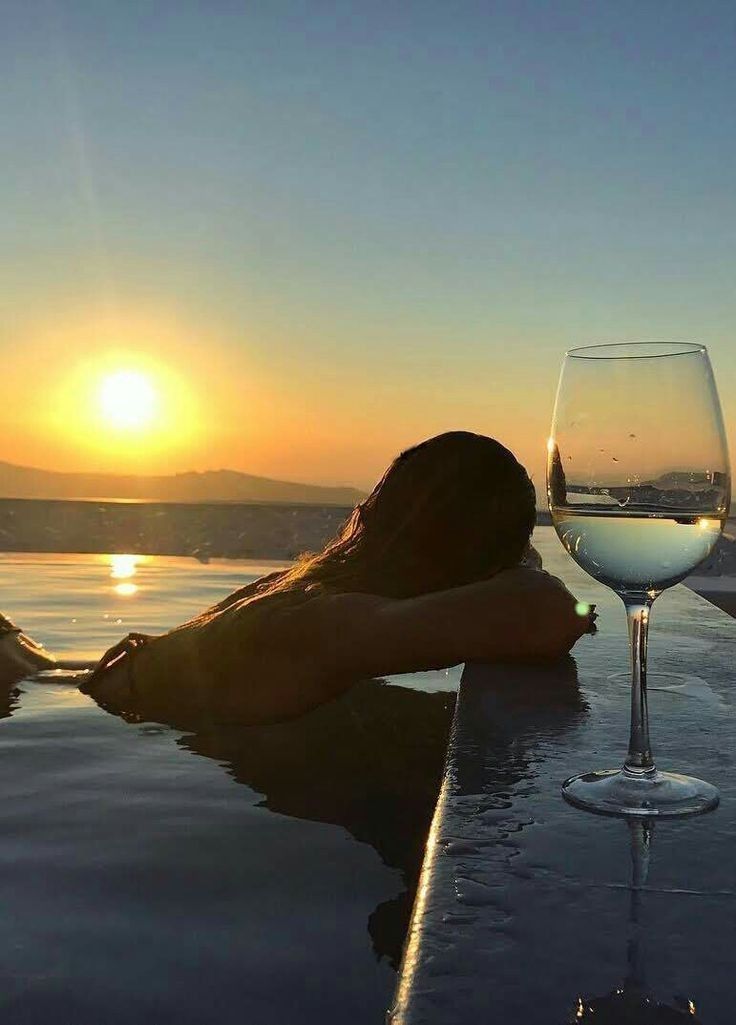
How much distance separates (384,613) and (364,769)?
30cm

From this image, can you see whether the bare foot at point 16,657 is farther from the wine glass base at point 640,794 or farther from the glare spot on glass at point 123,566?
the glare spot on glass at point 123,566

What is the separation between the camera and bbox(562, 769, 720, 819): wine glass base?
3.35ft

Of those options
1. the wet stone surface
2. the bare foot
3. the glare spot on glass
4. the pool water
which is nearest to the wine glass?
the wet stone surface

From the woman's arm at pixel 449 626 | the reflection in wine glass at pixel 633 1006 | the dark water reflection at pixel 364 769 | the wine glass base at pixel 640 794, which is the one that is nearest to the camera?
the reflection in wine glass at pixel 633 1006

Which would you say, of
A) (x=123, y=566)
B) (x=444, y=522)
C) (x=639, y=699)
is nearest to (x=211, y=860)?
(x=639, y=699)

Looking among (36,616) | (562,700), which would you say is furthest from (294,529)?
(562,700)

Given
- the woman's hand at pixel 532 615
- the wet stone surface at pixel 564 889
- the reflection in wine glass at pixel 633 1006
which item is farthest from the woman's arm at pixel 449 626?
the reflection in wine glass at pixel 633 1006

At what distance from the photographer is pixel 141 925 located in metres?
1.20

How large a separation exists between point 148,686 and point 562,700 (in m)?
1.22

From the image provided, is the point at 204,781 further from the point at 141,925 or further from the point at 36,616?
the point at 36,616

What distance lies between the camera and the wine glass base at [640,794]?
1022 mm

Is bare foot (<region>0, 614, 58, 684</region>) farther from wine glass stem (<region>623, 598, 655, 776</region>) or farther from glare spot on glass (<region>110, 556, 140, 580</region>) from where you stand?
glare spot on glass (<region>110, 556, 140, 580</region>)

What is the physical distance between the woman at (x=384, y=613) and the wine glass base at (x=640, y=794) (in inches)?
28.7

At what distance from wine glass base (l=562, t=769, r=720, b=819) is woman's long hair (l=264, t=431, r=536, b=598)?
1.22m
